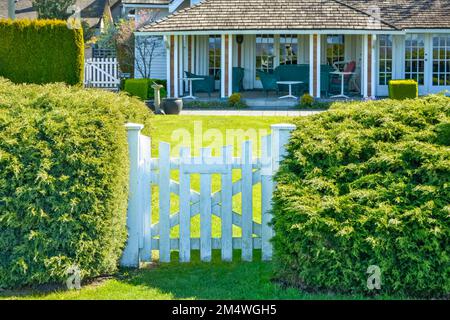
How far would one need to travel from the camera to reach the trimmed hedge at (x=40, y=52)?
2100 centimetres

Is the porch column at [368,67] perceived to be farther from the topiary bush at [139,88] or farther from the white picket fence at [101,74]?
the white picket fence at [101,74]

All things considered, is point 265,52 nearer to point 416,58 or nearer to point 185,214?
point 416,58

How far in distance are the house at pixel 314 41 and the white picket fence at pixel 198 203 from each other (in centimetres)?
1937

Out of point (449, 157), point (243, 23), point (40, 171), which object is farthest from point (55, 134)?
point (243, 23)

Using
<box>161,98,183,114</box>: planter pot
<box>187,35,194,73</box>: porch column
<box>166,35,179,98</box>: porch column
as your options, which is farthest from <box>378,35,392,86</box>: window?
<box>161,98,183,114</box>: planter pot

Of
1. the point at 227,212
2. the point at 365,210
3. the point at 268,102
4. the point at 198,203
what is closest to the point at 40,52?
the point at 268,102

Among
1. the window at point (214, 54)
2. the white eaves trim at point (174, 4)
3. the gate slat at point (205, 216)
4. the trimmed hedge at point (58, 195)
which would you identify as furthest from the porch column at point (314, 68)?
the trimmed hedge at point (58, 195)

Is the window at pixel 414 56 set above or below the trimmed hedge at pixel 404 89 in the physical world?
above

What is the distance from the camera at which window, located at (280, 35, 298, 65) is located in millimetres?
29359

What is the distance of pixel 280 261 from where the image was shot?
5867 mm

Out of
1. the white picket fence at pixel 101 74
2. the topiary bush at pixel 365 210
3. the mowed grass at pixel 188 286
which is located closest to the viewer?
the topiary bush at pixel 365 210

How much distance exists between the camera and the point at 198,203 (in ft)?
22.2

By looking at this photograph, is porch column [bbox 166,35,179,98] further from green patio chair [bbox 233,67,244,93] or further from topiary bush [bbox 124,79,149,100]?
green patio chair [bbox 233,67,244,93]

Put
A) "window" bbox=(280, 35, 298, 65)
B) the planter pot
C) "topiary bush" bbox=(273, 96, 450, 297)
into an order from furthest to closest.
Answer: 1. "window" bbox=(280, 35, 298, 65)
2. the planter pot
3. "topiary bush" bbox=(273, 96, 450, 297)
